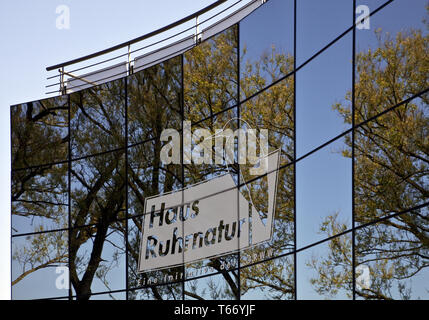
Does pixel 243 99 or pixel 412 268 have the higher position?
pixel 243 99

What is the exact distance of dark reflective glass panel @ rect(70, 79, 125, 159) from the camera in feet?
67.6

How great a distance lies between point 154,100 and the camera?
19.5 m

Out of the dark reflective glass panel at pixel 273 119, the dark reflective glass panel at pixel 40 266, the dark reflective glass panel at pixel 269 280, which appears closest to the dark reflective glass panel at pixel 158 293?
the dark reflective glass panel at pixel 269 280

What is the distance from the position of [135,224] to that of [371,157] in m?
9.78

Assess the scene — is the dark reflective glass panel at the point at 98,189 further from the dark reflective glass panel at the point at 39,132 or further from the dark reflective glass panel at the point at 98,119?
the dark reflective glass panel at the point at 39,132

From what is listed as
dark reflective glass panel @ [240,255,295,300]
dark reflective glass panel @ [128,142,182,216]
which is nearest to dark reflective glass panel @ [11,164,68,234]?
dark reflective glass panel @ [128,142,182,216]

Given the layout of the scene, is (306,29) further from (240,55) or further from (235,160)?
(235,160)

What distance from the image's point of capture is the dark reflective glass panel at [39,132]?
21984mm

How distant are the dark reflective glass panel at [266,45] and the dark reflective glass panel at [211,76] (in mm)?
484

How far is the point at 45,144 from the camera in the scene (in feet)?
73.3

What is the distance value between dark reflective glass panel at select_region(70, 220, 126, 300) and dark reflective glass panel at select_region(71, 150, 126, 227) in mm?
335

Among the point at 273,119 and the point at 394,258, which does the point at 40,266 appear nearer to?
the point at 273,119
